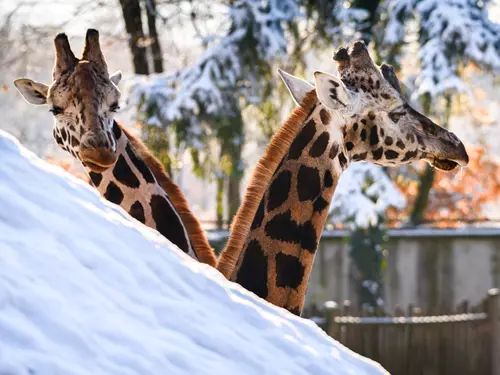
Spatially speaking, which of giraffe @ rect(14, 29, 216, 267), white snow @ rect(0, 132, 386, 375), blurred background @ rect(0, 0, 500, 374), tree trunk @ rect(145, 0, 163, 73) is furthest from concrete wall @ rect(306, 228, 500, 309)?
white snow @ rect(0, 132, 386, 375)

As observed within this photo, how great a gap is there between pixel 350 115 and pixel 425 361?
350 inches

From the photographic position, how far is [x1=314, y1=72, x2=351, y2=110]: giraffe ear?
14.9 feet

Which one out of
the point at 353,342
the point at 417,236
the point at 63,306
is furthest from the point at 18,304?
the point at 417,236

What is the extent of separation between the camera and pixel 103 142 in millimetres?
4789

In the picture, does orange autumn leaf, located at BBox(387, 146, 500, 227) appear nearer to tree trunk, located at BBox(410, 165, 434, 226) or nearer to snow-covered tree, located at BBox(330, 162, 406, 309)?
tree trunk, located at BBox(410, 165, 434, 226)

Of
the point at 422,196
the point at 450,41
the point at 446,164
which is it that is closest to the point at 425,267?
the point at 422,196

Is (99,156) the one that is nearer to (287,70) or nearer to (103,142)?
(103,142)

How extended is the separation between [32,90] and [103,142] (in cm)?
74

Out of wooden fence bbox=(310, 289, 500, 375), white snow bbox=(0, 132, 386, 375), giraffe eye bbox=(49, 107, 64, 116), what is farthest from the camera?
wooden fence bbox=(310, 289, 500, 375)

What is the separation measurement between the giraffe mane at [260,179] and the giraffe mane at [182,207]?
1.54ft

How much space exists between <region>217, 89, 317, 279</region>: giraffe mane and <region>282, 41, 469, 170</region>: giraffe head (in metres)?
0.11

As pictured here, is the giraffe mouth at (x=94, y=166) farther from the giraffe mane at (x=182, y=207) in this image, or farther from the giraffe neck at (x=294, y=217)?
the giraffe neck at (x=294, y=217)

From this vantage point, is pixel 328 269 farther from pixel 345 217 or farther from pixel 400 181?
pixel 345 217

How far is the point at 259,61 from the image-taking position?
572 inches
